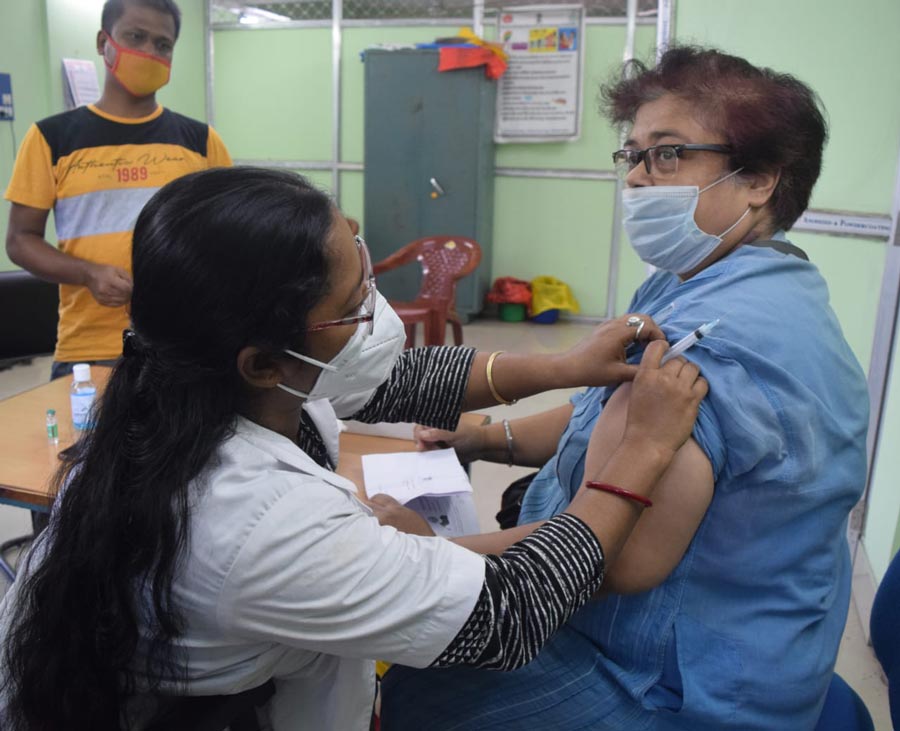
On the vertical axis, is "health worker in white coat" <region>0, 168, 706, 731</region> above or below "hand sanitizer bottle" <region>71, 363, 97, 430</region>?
above

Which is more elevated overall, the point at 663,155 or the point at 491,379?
the point at 663,155

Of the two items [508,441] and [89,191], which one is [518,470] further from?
[89,191]

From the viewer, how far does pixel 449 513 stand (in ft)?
4.85

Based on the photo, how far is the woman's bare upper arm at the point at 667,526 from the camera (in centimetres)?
98

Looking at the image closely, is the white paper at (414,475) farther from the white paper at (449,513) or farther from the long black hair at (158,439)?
the long black hair at (158,439)

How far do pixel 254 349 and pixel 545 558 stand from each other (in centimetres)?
42

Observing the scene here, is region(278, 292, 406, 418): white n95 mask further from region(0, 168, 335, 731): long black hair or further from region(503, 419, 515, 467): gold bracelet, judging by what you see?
region(503, 419, 515, 467): gold bracelet

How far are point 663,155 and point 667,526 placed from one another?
0.57 metres

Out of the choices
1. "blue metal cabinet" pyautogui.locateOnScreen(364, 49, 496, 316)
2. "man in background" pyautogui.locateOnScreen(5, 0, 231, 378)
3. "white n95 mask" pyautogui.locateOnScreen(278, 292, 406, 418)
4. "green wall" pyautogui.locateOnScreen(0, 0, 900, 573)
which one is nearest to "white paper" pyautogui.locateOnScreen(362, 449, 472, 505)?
"white n95 mask" pyautogui.locateOnScreen(278, 292, 406, 418)

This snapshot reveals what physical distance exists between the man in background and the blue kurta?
1.54 m

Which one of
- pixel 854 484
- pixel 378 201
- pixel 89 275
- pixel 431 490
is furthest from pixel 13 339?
→ pixel 378 201

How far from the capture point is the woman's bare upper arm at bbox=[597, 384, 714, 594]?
984 mm

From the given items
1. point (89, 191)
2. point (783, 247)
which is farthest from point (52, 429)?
point (783, 247)

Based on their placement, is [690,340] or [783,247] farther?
[783,247]
